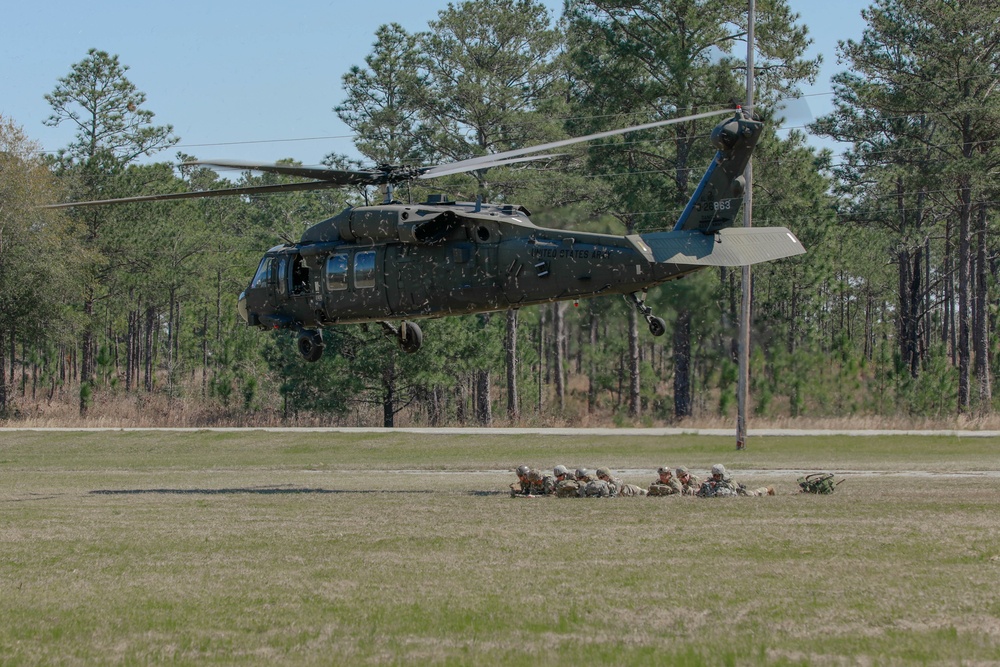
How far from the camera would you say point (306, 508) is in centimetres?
1767

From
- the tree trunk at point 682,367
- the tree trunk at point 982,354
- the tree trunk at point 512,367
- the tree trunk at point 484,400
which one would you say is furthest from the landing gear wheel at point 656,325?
the tree trunk at point 982,354

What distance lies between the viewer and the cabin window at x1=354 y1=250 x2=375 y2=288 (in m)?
21.2

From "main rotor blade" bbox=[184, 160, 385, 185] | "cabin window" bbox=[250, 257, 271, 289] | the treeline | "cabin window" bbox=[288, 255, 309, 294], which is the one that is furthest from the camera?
the treeline

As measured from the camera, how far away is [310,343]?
22.5m

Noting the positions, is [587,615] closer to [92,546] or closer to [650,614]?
[650,614]

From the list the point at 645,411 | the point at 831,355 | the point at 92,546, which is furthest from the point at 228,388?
the point at 92,546

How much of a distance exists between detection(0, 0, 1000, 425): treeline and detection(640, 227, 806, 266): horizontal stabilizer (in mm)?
19405

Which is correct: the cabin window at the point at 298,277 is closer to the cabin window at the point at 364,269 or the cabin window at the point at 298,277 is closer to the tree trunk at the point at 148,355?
the cabin window at the point at 364,269

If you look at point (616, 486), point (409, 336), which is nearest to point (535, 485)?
point (616, 486)

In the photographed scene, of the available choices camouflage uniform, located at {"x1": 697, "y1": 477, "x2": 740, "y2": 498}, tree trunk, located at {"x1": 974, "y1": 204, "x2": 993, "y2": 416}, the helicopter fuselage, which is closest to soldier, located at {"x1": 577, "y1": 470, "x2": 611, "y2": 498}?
camouflage uniform, located at {"x1": 697, "y1": 477, "x2": 740, "y2": 498}

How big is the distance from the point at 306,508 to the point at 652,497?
5432 mm

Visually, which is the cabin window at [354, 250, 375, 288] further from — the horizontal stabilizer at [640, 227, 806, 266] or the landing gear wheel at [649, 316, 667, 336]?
the landing gear wheel at [649, 316, 667, 336]

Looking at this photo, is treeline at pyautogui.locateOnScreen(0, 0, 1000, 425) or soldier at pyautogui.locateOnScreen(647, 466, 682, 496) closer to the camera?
soldier at pyautogui.locateOnScreen(647, 466, 682, 496)

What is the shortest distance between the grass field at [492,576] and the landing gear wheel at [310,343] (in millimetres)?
2559
